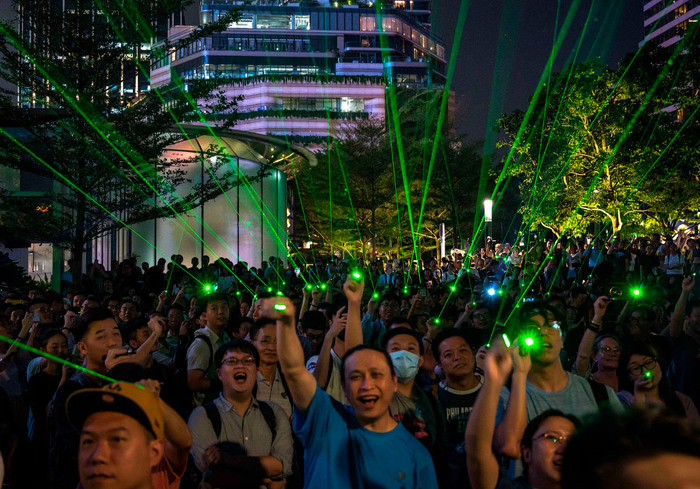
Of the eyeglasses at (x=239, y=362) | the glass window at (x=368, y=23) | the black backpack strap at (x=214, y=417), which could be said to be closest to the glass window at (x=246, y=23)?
the glass window at (x=368, y=23)

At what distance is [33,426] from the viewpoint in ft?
18.1

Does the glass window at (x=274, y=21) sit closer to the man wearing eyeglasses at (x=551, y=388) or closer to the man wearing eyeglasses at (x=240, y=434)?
the man wearing eyeglasses at (x=240, y=434)

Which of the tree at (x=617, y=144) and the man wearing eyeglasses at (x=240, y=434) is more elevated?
the tree at (x=617, y=144)

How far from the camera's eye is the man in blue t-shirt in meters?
3.18

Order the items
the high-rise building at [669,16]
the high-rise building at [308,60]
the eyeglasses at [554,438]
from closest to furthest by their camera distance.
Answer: the eyeglasses at [554,438], the high-rise building at [308,60], the high-rise building at [669,16]

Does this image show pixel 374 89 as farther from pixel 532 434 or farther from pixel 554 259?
pixel 532 434

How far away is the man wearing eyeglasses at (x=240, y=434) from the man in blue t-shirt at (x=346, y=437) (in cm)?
88

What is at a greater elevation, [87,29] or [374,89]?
[374,89]

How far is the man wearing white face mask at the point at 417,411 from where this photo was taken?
4.10 metres

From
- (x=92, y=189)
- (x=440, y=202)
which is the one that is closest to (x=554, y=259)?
(x=92, y=189)

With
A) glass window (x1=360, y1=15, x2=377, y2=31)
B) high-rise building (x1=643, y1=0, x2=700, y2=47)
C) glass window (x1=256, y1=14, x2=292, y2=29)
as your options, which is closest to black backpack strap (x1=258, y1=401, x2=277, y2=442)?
glass window (x1=256, y1=14, x2=292, y2=29)

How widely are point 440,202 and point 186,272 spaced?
28282 millimetres

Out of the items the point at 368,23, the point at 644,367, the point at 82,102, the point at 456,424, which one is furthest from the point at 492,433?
the point at 368,23

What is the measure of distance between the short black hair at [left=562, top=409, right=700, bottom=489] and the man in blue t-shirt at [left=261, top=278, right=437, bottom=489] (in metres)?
1.74
